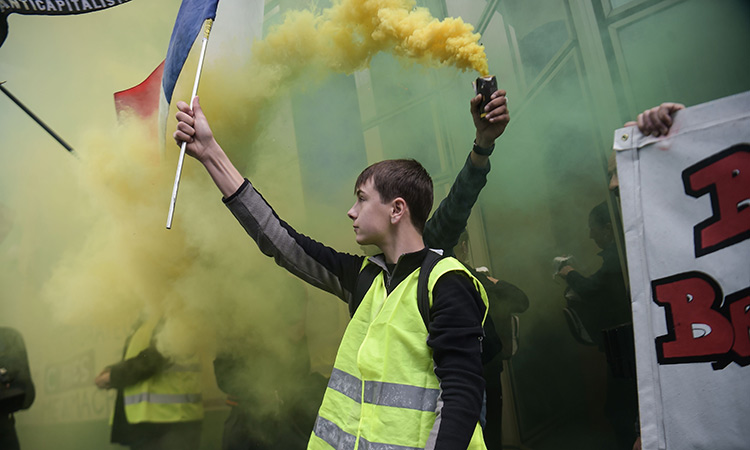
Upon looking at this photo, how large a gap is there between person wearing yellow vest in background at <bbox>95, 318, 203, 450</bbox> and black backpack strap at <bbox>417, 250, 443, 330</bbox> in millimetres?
1650

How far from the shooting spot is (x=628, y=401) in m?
1.73

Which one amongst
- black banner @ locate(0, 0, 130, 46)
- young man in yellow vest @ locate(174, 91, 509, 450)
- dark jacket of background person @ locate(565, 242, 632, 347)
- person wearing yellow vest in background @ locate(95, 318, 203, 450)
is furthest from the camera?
black banner @ locate(0, 0, 130, 46)

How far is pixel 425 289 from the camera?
119cm

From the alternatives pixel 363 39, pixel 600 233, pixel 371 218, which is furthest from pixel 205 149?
pixel 600 233

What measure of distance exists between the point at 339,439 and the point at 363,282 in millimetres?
416

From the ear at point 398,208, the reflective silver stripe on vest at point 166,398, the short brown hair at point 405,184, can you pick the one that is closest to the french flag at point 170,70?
the short brown hair at point 405,184

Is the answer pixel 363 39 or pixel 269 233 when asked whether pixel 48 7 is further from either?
A: pixel 269 233

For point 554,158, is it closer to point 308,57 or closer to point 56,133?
point 308,57

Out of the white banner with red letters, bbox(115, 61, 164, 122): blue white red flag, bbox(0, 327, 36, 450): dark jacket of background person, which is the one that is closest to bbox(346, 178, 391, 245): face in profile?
the white banner with red letters

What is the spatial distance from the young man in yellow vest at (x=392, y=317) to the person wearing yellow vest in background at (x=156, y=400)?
4.27 ft

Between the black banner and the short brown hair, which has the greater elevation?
the black banner

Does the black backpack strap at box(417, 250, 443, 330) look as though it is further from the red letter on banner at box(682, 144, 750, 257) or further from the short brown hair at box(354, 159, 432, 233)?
the red letter on banner at box(682, 144, 750, 257)

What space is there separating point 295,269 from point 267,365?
108 centimetres

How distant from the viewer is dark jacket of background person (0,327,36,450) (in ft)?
8.50
